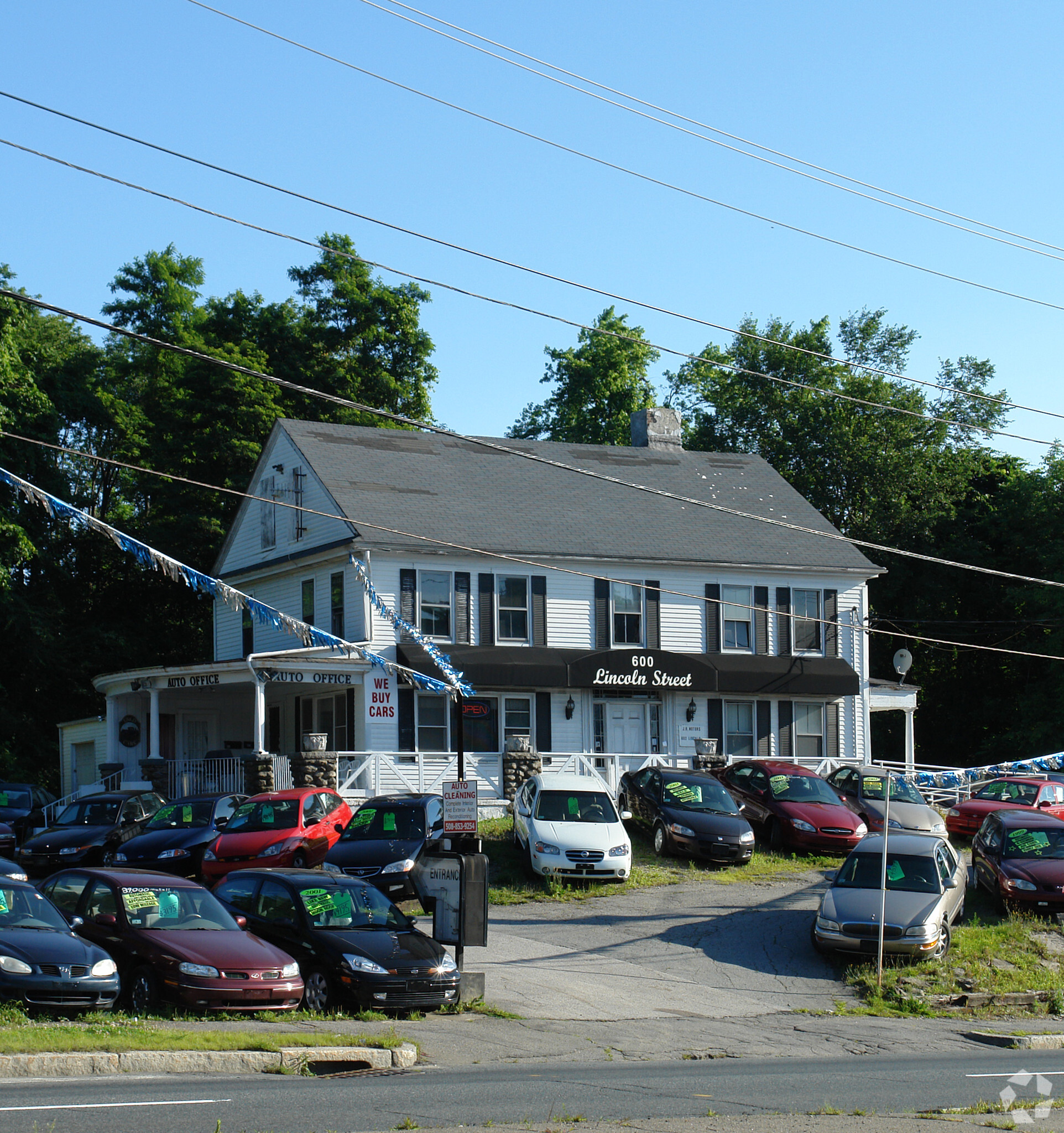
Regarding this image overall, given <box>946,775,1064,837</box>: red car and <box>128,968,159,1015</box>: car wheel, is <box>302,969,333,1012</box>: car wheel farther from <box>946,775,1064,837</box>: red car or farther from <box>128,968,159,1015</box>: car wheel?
<box>946,775,1064,837</box>: red car

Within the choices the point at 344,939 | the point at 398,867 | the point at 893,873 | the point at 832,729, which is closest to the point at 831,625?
the point at 832,729

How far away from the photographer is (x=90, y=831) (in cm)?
2586

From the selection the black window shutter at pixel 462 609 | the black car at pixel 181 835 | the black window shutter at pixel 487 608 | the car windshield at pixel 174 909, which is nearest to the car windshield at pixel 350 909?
the car windshield at pixel 174 909

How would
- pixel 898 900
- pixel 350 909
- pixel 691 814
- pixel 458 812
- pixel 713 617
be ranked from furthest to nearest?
pixel 713 617 < pixel 691 814 < pixel 898 900 < pixel 458 812 < pixel 350 909

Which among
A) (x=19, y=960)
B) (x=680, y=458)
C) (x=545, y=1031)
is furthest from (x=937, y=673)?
(x=19, y=960)

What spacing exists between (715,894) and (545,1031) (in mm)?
8836

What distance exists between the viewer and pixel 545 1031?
50.8 feet

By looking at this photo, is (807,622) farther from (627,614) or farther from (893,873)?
(893,873)

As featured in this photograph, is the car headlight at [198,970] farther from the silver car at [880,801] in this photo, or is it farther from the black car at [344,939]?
the silver car at [880,801]

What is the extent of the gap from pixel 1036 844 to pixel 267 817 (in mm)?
12731

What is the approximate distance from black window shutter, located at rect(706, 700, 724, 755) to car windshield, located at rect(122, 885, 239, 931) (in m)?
21.6

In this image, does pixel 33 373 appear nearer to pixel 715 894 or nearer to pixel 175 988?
pixel 715 894

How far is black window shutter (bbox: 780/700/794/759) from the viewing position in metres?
37.0

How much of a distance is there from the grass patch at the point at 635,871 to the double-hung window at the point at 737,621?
32.4ft
